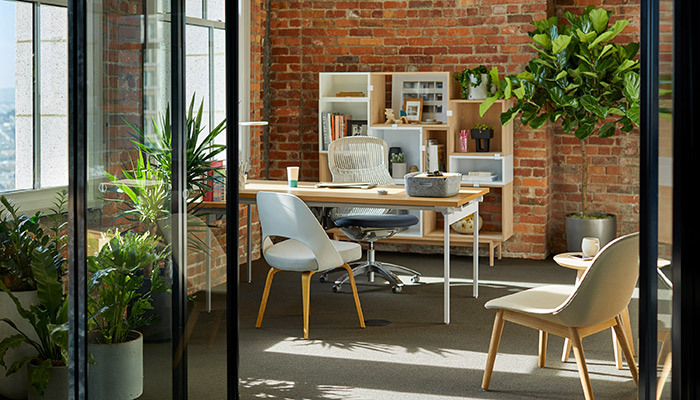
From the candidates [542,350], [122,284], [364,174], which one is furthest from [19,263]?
[364,174]

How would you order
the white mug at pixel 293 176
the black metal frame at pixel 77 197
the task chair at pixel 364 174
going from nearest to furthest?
the black metal frame at pixel 77 197 → the white mug at pixel 293 176 → the task chair at pixel 364 174

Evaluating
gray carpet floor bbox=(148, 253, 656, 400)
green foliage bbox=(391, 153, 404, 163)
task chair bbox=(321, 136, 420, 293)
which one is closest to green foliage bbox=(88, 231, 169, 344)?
gray carpet floor bbox=(148, 253, 656, 400)

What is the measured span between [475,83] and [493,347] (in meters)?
3.66

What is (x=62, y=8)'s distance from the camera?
8.82 feet

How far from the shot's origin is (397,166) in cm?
748

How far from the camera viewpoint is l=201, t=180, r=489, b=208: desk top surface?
5105mm

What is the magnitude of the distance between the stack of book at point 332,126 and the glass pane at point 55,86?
4.81 meters

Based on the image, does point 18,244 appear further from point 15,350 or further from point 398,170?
point 398,170

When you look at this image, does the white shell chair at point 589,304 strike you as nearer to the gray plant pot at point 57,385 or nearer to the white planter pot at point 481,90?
the gray plant pot at point 57,385

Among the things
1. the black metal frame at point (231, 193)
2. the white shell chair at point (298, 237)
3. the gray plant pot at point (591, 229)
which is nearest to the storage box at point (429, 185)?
the white shell chair at point (298, 237)

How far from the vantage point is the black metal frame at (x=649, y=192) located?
238cm

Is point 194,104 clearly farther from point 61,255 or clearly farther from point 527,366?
point 527,366

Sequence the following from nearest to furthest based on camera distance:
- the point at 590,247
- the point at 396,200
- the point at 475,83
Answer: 1. the point at 590,247
2. the point at 396,200
3. the point at 475,83

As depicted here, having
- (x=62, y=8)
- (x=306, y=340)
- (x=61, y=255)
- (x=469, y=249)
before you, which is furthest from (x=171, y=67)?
(x=469, y=249)
